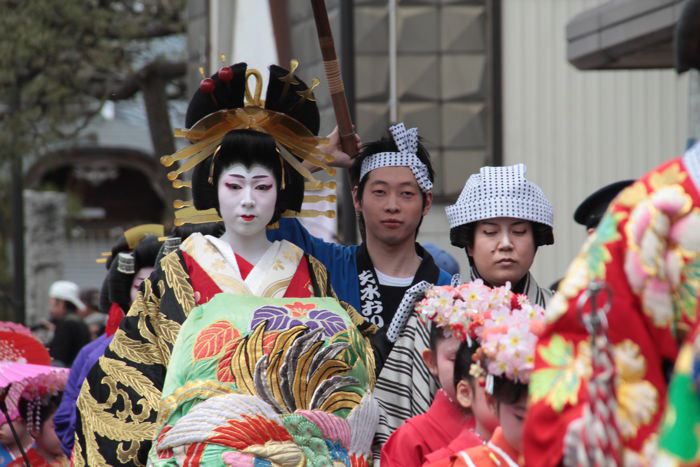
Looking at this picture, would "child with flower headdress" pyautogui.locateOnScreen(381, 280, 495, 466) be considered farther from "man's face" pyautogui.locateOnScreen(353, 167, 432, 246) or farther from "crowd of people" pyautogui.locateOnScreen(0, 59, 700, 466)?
"man's face" pyautogui.locateOnScreen(353, 167, 432, 246)

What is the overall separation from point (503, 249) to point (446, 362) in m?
0.77

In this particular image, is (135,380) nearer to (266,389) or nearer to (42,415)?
(266,389)

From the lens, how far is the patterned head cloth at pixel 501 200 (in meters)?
4.81

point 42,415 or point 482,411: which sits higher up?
point 482,411

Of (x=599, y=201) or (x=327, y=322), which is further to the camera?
(x=599, y=201)

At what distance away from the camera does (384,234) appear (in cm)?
556

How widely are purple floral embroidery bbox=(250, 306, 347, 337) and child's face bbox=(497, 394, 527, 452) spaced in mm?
1021

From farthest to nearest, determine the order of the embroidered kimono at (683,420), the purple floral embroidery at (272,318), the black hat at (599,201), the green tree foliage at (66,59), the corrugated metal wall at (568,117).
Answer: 1. the green tree foliage at (66,59)
2. the corrugated metal wall at (568,117)
3. the black hat at (599,201)
4. the purple floral embroidery at (272,318)
5. the embroidered kimono at (683,420)

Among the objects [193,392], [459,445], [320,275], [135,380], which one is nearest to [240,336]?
[193,392]

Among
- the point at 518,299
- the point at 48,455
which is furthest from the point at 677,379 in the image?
the point at 48,455

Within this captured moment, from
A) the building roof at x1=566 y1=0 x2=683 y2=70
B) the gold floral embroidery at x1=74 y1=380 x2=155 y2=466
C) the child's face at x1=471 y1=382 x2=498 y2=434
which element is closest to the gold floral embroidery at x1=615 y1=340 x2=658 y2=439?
the child's face at x1=471 y1=382 x2=498 y2=434

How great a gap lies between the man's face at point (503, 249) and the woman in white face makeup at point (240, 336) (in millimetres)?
484

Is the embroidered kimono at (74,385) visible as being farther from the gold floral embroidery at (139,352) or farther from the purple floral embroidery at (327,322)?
the purple floral embroidery at (327,322)

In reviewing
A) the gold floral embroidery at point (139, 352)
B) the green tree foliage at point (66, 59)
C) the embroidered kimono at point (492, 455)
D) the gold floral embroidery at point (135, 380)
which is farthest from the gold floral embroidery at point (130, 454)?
the green tree foliage at point (66, 59)
